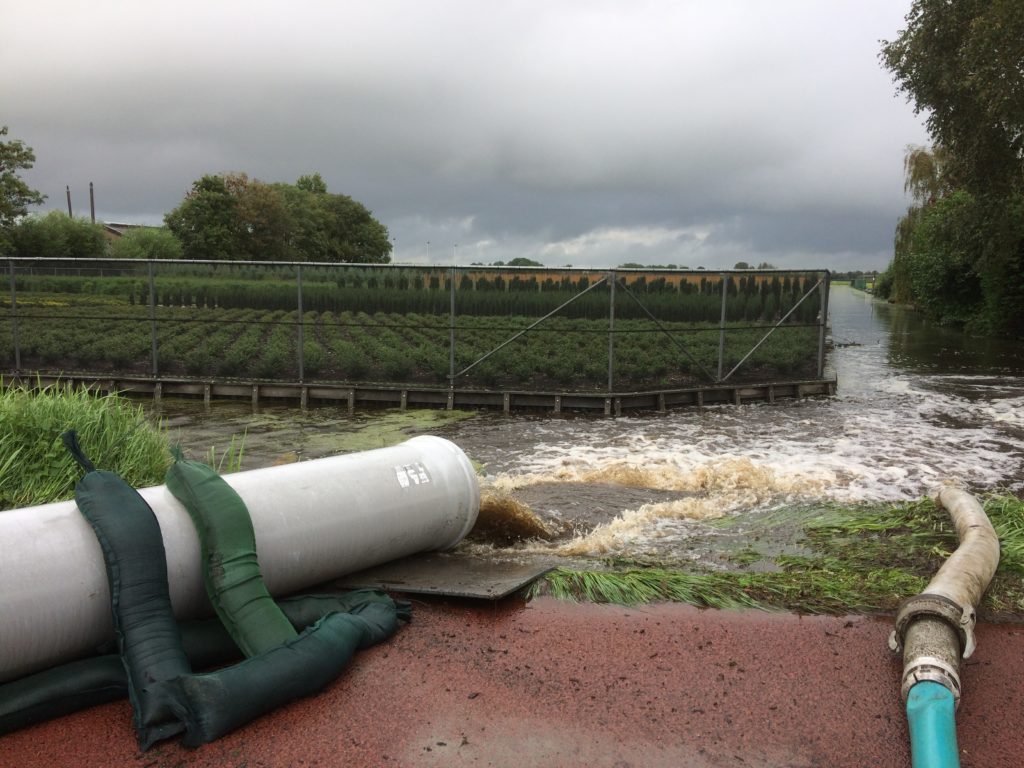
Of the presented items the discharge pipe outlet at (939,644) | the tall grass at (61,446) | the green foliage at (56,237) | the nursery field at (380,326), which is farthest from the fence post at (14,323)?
the green foliage at (56,237)

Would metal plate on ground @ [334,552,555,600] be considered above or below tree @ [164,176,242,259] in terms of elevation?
below

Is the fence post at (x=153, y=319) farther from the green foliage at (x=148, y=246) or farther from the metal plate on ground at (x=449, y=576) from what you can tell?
the green foliage at (x=148, y=246)

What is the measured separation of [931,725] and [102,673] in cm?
375

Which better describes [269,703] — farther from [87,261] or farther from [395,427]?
[87,261]

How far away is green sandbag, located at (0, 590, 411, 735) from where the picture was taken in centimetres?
371

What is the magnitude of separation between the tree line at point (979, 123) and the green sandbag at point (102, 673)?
1905cm

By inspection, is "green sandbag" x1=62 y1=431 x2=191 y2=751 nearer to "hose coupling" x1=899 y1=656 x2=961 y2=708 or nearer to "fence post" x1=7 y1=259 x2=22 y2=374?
"hose coupling" x1=899 y1=656 x2=961 y2=708

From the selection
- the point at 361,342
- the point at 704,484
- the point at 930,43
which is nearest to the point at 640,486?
the point at 704,484

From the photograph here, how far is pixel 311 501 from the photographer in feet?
16.2

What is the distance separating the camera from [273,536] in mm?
4668

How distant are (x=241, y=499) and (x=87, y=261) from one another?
509 inches

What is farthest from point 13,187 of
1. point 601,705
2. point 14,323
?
point 601,705

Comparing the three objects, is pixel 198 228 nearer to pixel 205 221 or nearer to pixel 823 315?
pixel 205 221

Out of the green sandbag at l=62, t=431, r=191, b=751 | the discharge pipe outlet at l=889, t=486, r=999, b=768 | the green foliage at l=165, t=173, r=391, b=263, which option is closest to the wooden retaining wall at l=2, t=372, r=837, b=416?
the discharge pipe outlet at l=889, t=486, r=999, b=768
